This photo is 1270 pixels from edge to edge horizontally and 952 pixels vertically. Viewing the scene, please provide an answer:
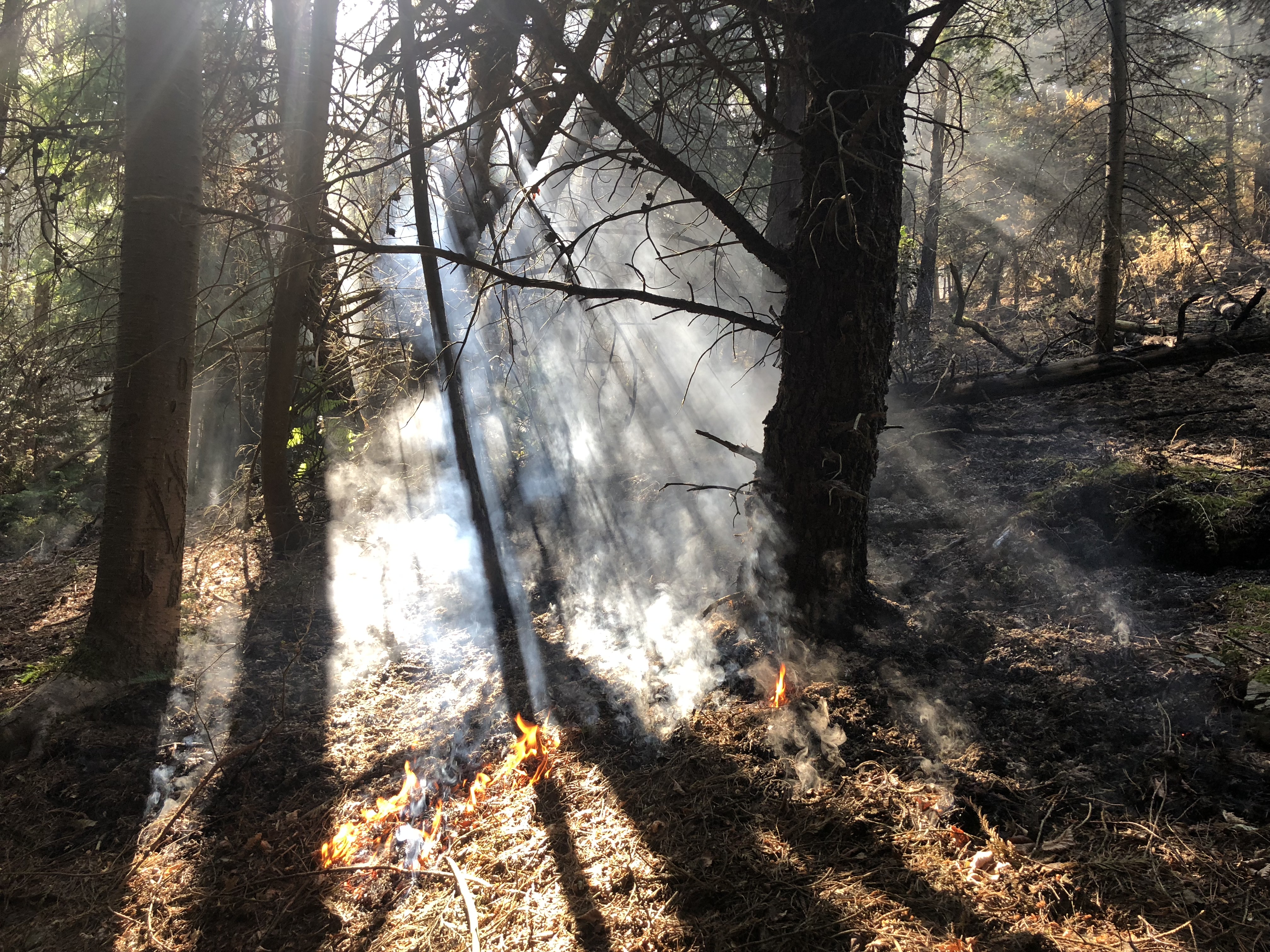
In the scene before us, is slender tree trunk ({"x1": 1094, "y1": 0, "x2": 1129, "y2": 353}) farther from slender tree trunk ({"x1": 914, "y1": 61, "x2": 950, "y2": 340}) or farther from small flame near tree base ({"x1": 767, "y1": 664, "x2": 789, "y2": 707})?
small flame near tree base ({"x1": 767, "y1": 664, "x2": 789, "y2": 707})

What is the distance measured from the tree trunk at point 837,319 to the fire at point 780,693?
447 millimetres

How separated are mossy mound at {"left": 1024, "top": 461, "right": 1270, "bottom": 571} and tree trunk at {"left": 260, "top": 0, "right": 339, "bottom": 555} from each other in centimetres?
492

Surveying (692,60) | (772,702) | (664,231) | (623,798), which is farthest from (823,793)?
(664,231)

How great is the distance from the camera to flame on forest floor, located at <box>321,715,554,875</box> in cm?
320

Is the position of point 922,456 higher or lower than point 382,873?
higher

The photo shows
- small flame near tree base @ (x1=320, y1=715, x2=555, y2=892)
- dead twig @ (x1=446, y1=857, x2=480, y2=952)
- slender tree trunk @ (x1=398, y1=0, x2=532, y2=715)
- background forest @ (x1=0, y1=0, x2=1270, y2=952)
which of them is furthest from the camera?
slender tree trunk @ (x1=398, y1=0, x2=532, y2=715)

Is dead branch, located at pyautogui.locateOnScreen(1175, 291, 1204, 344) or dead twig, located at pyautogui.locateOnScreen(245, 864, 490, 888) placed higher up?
dead branch, located at pyautogui.locateOnScreen(1175, 291, 1204, 344)

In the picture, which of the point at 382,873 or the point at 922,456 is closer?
the point at 382,873

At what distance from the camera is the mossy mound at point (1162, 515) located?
3896 millimetres

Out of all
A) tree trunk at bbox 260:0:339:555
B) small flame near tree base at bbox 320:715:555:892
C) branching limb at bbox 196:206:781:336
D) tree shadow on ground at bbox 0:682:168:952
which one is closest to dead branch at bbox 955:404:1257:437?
branching limb at bbox 196:206:781:336

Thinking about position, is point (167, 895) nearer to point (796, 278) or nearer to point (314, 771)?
point (314, 771)

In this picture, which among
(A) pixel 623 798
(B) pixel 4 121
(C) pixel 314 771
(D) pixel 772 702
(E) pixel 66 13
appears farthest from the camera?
(E) pixel 66 13

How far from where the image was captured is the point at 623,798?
3352 millimetres

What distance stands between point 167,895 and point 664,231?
10796 millimetres
